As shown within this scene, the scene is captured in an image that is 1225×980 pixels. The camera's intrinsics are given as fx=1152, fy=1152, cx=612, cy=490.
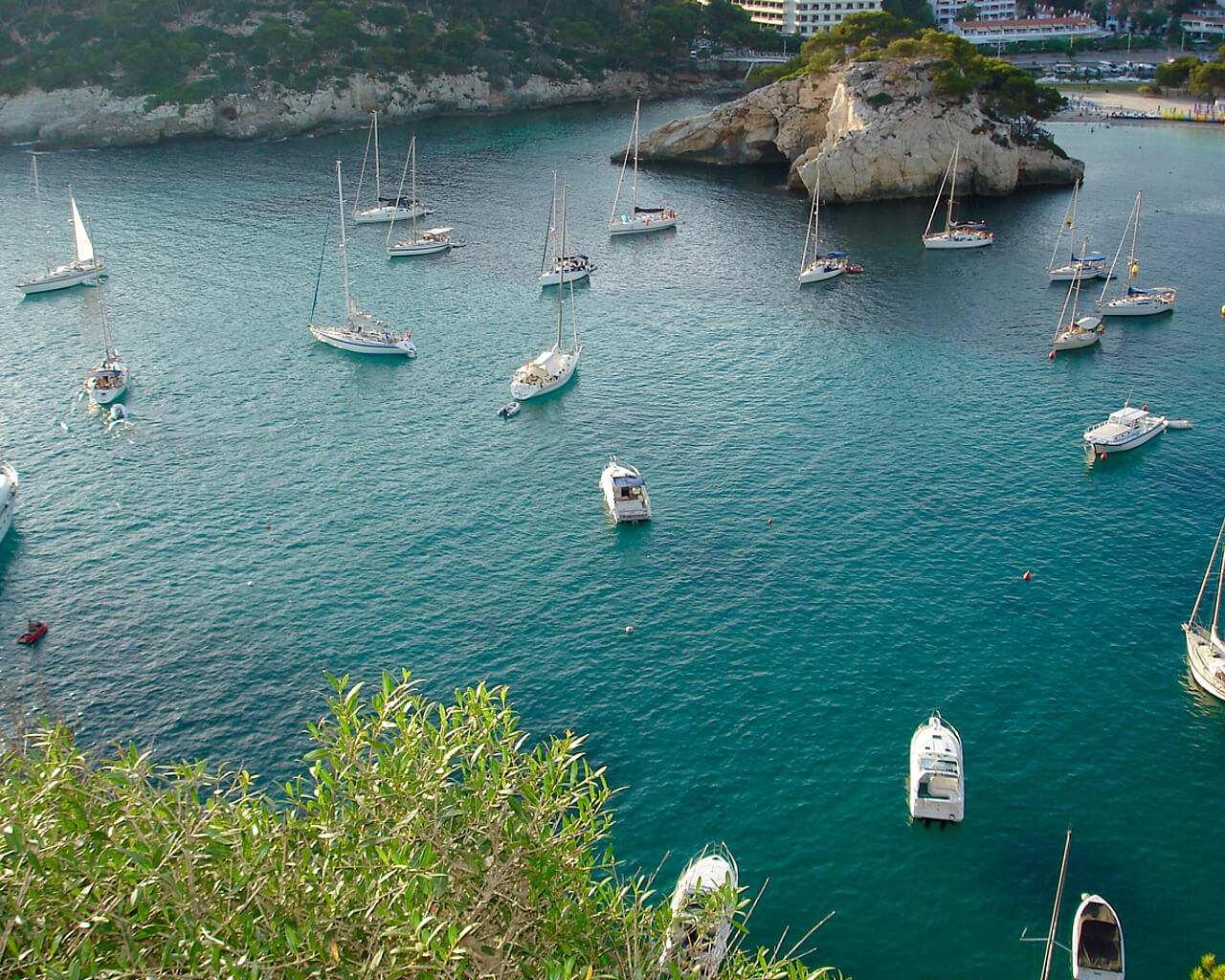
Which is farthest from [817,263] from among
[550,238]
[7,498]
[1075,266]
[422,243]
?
[7,498]

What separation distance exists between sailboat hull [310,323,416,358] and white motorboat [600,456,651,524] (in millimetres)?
34840

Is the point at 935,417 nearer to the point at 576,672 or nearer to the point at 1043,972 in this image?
the point at 576,672

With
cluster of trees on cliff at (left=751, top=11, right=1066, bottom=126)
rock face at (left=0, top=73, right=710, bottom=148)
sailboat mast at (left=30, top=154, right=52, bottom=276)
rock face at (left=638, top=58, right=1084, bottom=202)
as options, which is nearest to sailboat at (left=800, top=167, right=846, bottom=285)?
rock face at (left=638, top=58, right=1084, bottom=202)

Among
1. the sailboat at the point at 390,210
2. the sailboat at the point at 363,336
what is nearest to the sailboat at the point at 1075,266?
the sailboat at the point at 363,336

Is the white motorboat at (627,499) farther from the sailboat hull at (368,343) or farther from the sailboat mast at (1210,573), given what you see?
the sailboat hull at (368,343)

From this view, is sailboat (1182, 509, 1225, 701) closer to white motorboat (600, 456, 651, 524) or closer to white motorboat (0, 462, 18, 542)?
white motorboat (600, 456, 651, 524)

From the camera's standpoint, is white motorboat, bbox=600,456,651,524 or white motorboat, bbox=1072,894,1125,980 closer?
white motorboat, bbox=1072,894,1125,980

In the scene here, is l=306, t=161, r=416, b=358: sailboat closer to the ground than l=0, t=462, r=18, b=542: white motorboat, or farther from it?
farther from it

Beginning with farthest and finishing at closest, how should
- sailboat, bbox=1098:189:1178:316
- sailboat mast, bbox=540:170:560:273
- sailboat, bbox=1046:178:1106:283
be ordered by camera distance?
sailboat mast, bbox=540:170:560:273
sailboat, bbox=1046:178:1106:283
sailboat, bbox=1098:189:1178:316

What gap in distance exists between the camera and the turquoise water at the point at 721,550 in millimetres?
49156

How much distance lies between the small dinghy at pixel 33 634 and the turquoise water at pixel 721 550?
0.93 meters

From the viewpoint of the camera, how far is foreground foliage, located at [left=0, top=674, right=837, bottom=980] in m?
22.9

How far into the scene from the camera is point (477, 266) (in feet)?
419

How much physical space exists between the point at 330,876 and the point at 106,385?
76.2 metres
